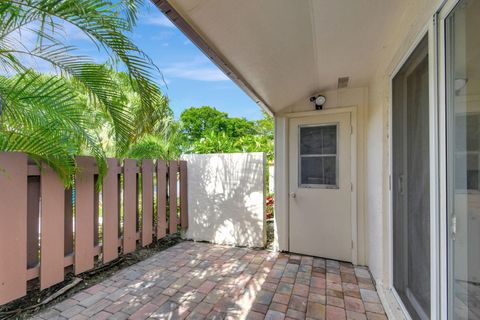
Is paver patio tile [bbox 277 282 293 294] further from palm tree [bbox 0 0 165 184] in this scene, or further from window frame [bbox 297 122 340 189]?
palm tree [bbox 0 0 165 184]

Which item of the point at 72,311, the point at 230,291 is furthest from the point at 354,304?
the point at 72,311

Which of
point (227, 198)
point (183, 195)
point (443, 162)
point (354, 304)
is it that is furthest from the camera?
point (183, 195)

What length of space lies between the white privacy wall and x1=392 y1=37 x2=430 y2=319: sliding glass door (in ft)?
6.18

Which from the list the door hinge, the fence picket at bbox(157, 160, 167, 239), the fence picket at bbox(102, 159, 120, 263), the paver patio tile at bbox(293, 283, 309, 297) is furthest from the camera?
the fence picket at bbox(157, 160, 167, 239)

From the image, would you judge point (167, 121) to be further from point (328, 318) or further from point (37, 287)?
point (328, 318)

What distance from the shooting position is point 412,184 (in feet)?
5.69

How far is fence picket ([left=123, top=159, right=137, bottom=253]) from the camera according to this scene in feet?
9.87

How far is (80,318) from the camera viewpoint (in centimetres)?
193


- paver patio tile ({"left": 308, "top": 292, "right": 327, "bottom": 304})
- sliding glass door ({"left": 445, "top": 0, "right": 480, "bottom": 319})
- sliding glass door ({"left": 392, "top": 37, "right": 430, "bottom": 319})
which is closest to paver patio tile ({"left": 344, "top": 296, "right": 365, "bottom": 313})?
paver patio tile ({"left": 308, "top": 292, "right": 327, "bottom": 304})

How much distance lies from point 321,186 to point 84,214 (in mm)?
2945

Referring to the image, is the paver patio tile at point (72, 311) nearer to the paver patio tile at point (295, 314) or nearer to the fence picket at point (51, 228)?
the fence picket at point (51, 228)

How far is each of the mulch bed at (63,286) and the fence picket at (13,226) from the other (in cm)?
20

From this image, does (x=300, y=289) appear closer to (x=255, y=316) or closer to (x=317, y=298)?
(x=317, y=298)

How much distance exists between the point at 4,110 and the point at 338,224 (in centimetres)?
359
